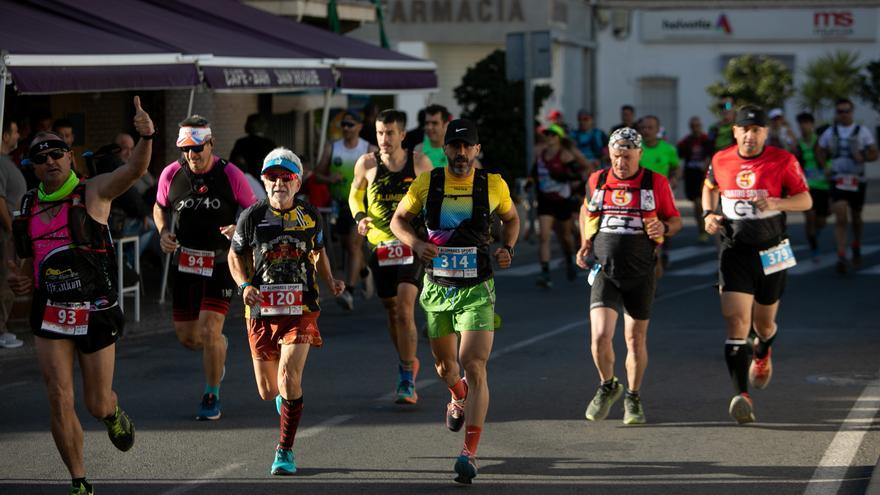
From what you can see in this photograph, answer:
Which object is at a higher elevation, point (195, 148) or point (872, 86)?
point (195, 148)

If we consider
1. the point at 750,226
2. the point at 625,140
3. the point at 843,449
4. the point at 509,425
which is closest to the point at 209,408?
the point at 509,425

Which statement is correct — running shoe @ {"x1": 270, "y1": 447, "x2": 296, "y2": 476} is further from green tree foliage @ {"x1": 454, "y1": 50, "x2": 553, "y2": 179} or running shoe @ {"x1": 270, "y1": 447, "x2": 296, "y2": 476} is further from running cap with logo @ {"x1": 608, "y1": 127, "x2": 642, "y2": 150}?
green tree foliage @ {"x1": 454, "y1": 50, "x2": 553, "y2": 179}

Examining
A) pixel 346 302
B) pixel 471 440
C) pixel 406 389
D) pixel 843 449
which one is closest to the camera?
pixel 471 440

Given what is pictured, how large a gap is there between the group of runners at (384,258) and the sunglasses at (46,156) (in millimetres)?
10

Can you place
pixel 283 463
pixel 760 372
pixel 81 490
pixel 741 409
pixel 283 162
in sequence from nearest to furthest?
pixel 81 490 → pixel 283 463 → pixel 283 162 → pixel 741 409 → pixel 760 372

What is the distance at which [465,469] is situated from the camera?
25.6 ft

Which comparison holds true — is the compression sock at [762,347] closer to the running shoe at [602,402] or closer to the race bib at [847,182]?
the running shoe at [602,402]

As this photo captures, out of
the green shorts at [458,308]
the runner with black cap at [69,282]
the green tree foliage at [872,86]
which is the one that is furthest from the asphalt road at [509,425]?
the green tree foliage at [872,86]

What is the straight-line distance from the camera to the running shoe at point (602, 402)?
380 inches

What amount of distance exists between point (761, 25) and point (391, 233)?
119 feet

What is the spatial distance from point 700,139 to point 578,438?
1531 centimetres

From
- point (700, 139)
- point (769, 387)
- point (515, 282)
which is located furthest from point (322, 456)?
point (700, 139)

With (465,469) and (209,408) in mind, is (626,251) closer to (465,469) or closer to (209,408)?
(465,469)

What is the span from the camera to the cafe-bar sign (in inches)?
1754
